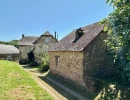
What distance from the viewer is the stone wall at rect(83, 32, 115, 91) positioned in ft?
57.7

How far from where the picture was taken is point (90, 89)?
16.1 metres

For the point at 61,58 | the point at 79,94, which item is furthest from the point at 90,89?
the point at 61,58

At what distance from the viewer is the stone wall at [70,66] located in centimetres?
1797

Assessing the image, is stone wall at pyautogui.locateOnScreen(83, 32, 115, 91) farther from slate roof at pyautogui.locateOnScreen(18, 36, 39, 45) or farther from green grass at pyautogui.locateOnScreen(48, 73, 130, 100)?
slate roof at pyautogui.locateOnScreen(18, 36, 39, 45)

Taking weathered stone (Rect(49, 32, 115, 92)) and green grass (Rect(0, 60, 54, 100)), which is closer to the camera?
green grass (Rect(0, 60, 54, 100))

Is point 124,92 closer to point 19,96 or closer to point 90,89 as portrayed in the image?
point 90,89

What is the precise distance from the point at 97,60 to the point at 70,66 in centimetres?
323

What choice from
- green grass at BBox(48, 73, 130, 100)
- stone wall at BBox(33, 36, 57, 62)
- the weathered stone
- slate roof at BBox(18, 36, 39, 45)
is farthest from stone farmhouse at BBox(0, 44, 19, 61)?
green grass at BBox(48, 73, 130, 100)

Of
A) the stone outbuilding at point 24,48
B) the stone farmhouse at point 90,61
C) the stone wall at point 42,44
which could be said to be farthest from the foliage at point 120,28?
the stone outbuilding at point 24,48

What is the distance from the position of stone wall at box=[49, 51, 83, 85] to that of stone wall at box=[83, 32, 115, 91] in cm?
64

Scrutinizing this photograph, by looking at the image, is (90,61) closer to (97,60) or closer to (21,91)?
(97,60)

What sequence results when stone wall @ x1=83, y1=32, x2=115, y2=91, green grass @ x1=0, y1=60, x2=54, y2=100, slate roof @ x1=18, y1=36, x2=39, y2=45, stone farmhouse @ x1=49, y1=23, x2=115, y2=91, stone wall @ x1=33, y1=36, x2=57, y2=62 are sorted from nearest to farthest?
green grass @ x1=0, y1=60, x2=54, y2=100, stone farmhouse @ x1=49, y1=23, x2=115, y2=91, stone wall @ x1=83, y1=32, x2=115, y2=91, stone wall @ x1=33, y1=36, x2=57, y2=62, slate roof @ x1=18, y1=36, x2=39, y2=45

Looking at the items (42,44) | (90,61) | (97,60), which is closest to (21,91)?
(90,61)

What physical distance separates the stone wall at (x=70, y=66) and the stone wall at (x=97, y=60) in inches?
25.2
